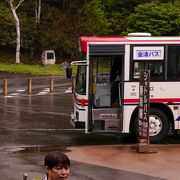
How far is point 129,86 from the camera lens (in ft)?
45.7

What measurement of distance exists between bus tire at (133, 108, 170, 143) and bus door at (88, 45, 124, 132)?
602mm

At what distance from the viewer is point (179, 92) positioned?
14.1 meters

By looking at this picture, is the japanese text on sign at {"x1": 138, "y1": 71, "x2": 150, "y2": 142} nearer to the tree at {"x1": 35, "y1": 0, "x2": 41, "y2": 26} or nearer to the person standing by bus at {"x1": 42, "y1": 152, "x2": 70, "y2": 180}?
the person standing by bus at {"x1": 42, "y1": 152, "x2": 70, "y2": 180}

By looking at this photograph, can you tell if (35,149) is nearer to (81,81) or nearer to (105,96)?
(81,81)

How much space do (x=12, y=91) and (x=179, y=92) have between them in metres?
16.1

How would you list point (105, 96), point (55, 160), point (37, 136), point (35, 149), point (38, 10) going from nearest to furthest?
point (55, 160), point (35, 149), point (105, 96), point (37, 136), point (38, 10)

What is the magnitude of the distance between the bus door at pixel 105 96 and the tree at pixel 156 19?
32.6 meters

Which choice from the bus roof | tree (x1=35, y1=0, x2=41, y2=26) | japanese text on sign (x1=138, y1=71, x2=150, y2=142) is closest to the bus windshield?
the bus roof

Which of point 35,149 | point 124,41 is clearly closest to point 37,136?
point 35,149

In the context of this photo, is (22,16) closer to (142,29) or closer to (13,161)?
(142,29)

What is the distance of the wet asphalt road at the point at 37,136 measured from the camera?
10.8m

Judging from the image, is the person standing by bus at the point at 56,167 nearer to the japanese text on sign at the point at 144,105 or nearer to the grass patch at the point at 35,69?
the japanese text on sign at the point at 144,105

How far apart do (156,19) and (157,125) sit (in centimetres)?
3391

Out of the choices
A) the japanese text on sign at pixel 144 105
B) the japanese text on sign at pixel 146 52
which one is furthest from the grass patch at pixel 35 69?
the japanese text on sign at pixel 144 105
